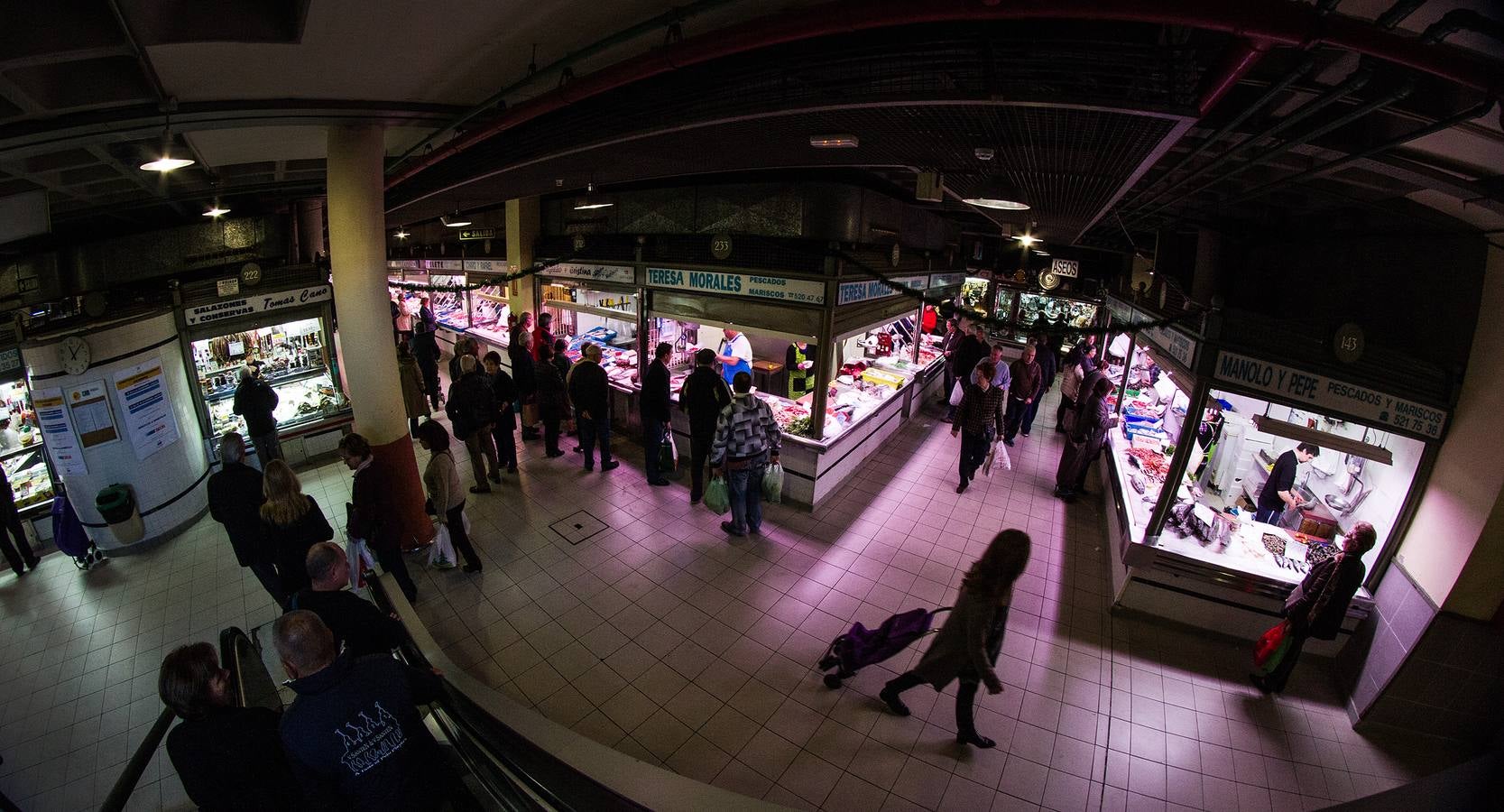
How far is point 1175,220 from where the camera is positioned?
22.1ft

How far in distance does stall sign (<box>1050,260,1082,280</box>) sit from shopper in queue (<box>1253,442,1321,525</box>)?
9319 millimetres

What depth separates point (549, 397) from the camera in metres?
7.57

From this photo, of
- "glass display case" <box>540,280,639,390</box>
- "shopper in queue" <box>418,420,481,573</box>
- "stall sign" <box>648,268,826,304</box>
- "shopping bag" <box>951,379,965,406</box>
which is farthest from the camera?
"shopping bag" <box>951,379,965,406</box>

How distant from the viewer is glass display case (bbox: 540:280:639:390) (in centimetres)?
883

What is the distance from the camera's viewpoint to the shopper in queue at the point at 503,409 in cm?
695

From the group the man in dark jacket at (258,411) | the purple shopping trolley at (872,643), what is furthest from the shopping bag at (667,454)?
the man in dark jacket at (258,411)

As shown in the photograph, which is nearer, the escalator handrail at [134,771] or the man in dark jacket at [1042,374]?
the escalator handrail at [134,771]

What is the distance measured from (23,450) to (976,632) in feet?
32.1

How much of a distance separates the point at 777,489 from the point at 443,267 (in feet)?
42.1

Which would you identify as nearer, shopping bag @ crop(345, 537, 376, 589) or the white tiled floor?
the white tiled floor

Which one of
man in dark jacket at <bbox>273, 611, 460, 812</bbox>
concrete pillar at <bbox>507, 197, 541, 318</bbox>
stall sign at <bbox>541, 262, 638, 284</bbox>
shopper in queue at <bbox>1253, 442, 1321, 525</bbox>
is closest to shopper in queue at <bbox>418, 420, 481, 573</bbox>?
man in dark jacket at <bbox>273, 611, 460, 812</bbox>

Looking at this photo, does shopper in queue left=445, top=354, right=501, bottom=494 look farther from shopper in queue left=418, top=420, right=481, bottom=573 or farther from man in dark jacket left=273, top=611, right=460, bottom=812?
man in dark jacket left=273, top=611, right=460, bottom=812

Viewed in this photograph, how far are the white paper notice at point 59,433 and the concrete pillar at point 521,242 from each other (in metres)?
5.57

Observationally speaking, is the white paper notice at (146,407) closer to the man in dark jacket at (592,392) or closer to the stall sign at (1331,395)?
the man in dark jacket at (592,392)
